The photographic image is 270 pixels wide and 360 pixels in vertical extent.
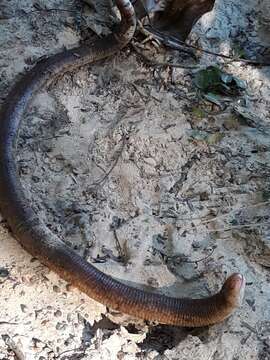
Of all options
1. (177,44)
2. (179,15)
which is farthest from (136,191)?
(179,15)

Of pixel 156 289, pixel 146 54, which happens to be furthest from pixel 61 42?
pixel 156 289

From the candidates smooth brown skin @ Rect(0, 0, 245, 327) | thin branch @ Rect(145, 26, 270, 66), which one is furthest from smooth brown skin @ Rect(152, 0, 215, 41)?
smooth brown skin @ Rect(0, 0, 245, 327)

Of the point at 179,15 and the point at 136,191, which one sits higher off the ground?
the point at 179,15

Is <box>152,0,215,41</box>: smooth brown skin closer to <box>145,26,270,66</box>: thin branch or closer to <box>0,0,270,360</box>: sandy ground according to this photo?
<box>145,26,270,66</box>: thin branch

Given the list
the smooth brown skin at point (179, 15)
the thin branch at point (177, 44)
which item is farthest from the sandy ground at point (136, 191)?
the smooth brown skin at point (179, 15)

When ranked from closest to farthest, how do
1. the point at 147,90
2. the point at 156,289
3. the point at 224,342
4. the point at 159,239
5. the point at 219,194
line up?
the point at 224,342
the point at 156,289
the point at 159,239
the point at 219,194
the point at 147,90

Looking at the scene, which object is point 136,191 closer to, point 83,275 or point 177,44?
point 83,275

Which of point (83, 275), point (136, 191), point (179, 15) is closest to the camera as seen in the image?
point (83, 275)

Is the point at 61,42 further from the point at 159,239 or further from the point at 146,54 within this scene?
the point at 159,239

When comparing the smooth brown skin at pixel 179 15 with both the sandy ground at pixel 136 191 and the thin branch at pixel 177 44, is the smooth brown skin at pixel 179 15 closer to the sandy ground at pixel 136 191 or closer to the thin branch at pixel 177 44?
the thin branch at pixel 177 44
